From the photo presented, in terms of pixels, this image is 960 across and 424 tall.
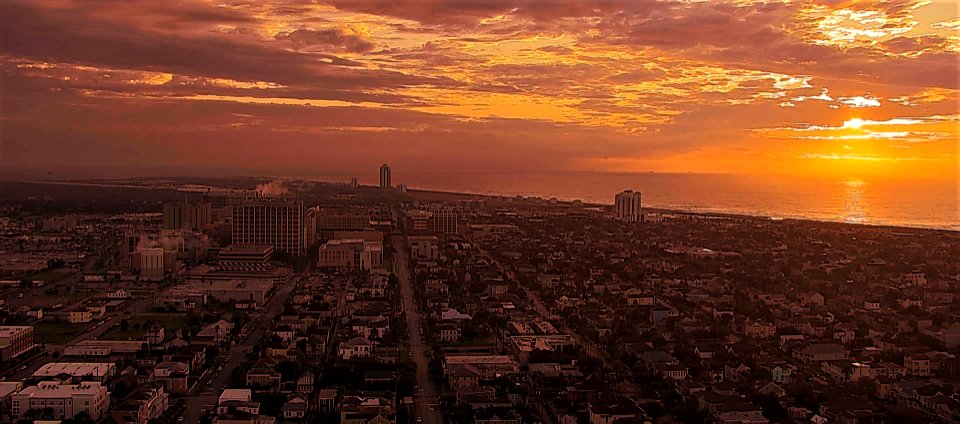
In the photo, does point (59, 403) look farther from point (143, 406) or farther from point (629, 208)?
point (629, 208)

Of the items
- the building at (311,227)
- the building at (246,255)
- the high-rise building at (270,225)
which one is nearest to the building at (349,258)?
the building at (246,255)

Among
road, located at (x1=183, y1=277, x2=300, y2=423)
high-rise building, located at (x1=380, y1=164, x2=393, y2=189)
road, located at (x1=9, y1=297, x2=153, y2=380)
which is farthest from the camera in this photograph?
high-rise building, located at (x1=380, y1=164, x2=393, y2=189)

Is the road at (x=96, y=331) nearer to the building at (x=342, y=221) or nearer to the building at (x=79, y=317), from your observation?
the building at (x=79, y=317)

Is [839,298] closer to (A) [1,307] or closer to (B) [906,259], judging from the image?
(B) [906,259]

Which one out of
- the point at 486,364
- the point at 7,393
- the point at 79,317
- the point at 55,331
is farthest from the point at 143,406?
the point at 79,317

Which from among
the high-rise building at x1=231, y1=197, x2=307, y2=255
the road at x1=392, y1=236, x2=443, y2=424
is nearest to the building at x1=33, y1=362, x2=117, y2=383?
the road at x1=392, y1=236, x2=443, y2=424

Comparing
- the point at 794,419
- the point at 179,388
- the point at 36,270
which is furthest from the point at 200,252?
the point at 794,419

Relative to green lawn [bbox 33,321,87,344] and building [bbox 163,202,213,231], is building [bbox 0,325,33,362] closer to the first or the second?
green lawn [bbox 33,321,87,344]
